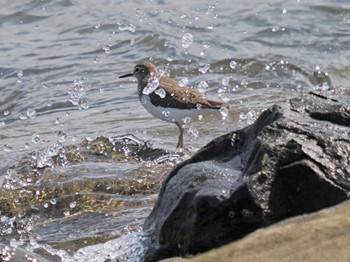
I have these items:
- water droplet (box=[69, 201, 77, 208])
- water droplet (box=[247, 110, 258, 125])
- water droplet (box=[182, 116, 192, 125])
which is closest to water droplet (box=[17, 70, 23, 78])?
water droplet (box=[182, 116, 192, 125])

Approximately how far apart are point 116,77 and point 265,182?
6.65 m

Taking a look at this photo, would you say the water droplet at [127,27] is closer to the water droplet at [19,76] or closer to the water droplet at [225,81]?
the water droplet at [19,76]

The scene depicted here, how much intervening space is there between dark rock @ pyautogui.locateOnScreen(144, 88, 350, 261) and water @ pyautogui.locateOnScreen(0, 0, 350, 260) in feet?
3.68

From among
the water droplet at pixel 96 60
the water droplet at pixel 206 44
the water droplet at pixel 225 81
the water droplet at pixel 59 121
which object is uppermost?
the water droplet at pixel 59 121

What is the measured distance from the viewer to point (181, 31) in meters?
11.9

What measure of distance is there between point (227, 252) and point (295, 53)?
8034 millimetres

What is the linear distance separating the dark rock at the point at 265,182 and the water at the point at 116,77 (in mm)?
1121

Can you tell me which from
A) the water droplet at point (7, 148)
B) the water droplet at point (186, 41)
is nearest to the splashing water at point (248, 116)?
the water droplet at point (7, 148)

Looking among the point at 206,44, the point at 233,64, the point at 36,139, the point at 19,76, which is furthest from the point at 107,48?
the point at 36,139

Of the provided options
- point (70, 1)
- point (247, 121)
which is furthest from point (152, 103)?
point (70, 1)

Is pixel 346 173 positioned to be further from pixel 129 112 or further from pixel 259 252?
pixel 129 112

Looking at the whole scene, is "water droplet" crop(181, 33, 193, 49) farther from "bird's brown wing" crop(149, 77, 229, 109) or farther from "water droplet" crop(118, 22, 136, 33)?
"bird's brown wing" crop(149, 77, 229, 109)

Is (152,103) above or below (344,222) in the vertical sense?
below

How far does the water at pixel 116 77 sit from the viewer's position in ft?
20.6
